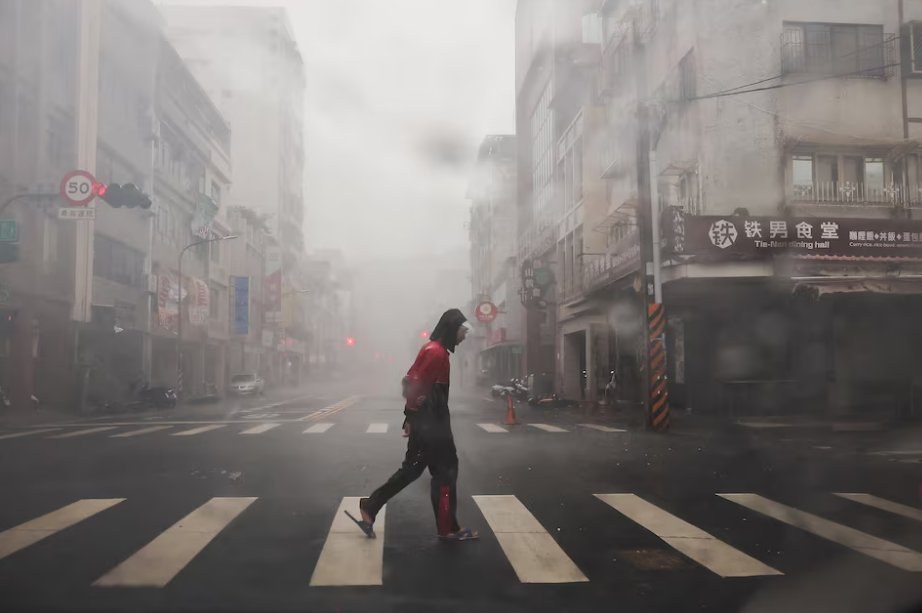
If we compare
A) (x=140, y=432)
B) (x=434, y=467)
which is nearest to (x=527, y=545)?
(x=434, y=467)

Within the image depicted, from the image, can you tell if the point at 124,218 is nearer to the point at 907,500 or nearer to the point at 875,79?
the point at 875,79

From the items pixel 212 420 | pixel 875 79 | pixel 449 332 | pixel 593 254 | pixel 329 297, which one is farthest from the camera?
pixel 329 297

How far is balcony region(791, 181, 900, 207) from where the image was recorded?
655 inches

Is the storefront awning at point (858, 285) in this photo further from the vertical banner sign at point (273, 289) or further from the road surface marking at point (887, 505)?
the vertical banner sign at point (273, 289)

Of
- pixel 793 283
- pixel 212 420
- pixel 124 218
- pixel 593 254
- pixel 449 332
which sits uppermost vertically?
pixel 124 218

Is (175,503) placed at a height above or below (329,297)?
below

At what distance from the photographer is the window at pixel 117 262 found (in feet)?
90.6

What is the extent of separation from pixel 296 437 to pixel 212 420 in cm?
621

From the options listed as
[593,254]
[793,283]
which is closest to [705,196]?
[793,283]

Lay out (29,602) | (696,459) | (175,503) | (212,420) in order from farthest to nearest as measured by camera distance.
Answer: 1. (212,420)
2. (696,459)
3. (175,503)
4. (29,602)

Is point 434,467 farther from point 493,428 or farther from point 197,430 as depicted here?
point 197,430

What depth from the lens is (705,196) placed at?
16.8m

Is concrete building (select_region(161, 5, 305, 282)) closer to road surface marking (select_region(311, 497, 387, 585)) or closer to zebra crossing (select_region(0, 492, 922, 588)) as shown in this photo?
zebra crossing (select_region(0, 492, 922, 588))

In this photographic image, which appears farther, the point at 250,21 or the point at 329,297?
the point at 329,297
